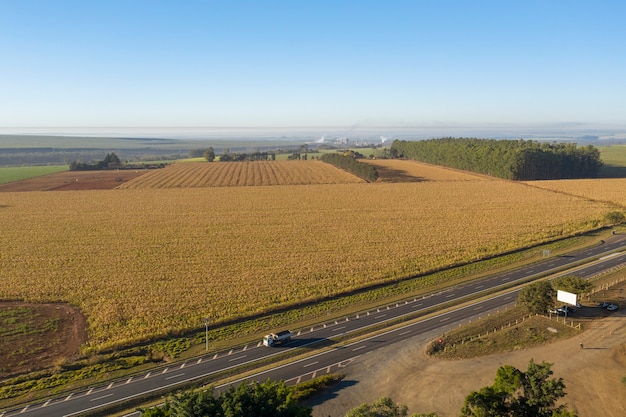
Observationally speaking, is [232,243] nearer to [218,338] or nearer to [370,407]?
[218,338]

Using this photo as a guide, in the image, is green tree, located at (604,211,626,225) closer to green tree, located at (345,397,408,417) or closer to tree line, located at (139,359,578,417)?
tree line, located at (139,359,578,417)

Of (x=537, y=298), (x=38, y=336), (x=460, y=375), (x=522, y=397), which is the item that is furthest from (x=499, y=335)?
(x=38, y=336)

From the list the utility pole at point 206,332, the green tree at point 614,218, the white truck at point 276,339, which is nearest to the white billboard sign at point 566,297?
the white truck at point 276,339

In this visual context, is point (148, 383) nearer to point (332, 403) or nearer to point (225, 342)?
point (225, 342)

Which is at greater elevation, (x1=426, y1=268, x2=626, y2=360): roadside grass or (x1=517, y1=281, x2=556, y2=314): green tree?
(x1=517, y1=281, x2=556, y2=314): green tree

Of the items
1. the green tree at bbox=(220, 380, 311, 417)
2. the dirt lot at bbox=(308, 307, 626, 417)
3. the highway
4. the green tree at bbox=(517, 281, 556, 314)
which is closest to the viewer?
the green tree at bbox=(220, 380, 311, 417)

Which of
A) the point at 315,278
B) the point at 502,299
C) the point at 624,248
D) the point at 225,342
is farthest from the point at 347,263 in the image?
the point at 624,248

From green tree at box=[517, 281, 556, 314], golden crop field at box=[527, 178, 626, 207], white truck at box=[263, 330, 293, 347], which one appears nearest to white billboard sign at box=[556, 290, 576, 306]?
green tree at box=[517, 281, 556, 314]

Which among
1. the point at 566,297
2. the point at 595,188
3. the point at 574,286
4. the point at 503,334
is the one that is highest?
the point at 595,188
